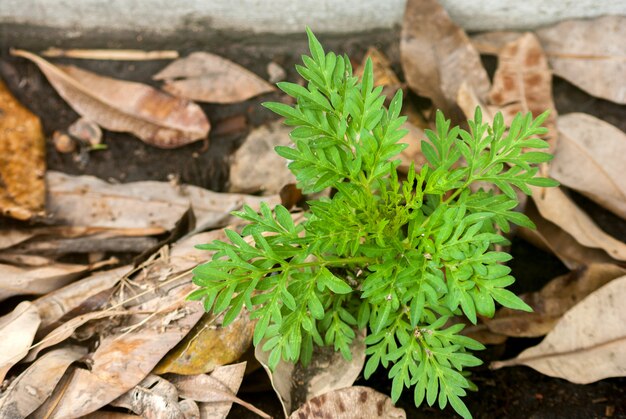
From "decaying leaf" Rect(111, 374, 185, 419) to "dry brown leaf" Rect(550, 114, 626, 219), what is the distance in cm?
179

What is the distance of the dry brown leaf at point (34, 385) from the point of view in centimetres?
216

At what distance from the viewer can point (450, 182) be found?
1.96 m

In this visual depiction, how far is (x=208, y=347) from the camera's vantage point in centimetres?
229

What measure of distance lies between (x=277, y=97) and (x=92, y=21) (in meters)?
1.04

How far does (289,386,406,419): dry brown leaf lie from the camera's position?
217 centimetres

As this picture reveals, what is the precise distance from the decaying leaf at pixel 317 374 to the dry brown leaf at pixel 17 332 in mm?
836

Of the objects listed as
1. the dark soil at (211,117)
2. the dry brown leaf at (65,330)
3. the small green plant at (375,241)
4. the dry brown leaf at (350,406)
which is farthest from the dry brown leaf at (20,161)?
the dry brown leaf at (350,406)

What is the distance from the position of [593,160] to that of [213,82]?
1784mm

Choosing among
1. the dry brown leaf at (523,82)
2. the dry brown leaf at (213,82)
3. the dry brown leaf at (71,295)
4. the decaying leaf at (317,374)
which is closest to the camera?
the decaying leaf at (317,374)

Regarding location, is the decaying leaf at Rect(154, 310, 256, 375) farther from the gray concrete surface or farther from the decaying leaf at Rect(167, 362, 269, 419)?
the gray concrete surface

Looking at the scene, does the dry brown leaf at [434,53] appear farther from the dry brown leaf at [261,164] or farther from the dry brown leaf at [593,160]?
the dry brown leaf at [261,164]

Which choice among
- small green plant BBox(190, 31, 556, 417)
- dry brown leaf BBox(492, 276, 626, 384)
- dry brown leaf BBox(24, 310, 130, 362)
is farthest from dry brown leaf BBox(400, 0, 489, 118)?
dry brown leaf BBox(24, 310, 130, 362)

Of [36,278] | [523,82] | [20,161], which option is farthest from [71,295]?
[523,82]

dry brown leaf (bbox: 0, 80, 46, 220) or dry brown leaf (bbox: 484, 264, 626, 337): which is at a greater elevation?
dry brown leaf (bbox: 0, 80, 46, 220)
